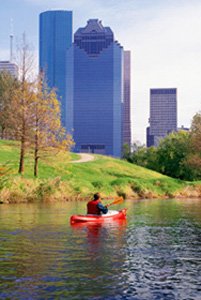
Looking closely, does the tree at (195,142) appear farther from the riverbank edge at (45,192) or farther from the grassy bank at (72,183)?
the riverbank edge at (45,192)

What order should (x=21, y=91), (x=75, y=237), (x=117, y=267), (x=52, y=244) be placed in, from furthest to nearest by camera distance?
1. (x=21, y=91)
2. (x=75, y=237)
3. (x=52, y=244)
4. (x=117, y=267)

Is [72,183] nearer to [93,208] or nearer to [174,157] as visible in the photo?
[93,208]

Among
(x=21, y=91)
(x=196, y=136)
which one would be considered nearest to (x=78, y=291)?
(x=21, y=91)

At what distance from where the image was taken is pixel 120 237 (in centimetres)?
2172

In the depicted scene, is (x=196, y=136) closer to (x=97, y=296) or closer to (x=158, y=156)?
(x=158, y=156)

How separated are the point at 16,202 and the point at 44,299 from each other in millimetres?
27430

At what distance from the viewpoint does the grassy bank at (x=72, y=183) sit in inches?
1554

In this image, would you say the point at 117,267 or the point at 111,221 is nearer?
the point at 117,267

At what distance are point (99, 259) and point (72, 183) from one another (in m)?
28.1

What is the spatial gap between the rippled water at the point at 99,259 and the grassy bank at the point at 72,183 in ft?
38.5

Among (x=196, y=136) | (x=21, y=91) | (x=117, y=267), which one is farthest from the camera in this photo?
(x=196, y=136)

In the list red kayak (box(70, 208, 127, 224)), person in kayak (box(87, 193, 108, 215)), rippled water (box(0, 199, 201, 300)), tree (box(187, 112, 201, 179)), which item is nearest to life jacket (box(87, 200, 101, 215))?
person in kayak (box(87, 193, 108, 215))

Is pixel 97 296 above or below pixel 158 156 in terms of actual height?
below

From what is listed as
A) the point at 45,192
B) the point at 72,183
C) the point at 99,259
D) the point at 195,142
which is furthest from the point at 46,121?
the point at 99,259
